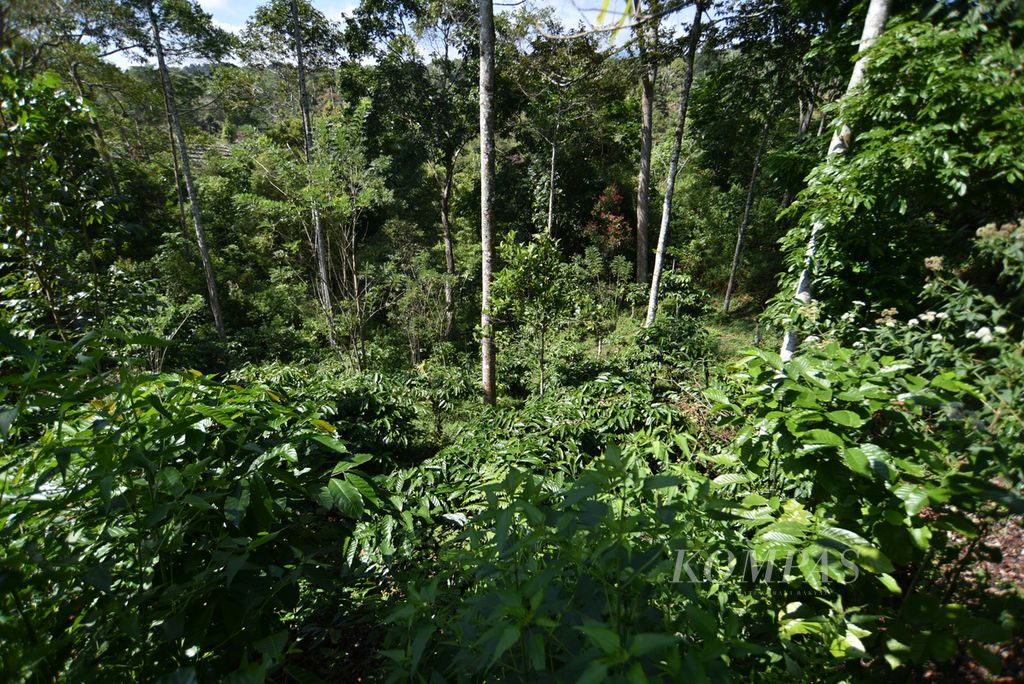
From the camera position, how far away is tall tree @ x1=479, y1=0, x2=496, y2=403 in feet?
16.0

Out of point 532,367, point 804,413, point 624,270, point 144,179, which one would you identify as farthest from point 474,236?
point 804,413

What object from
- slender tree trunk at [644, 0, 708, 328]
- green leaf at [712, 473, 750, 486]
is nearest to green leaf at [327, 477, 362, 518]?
green leaf at [712, 473, 750, 486]

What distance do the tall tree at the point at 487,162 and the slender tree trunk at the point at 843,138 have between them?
3457 mm

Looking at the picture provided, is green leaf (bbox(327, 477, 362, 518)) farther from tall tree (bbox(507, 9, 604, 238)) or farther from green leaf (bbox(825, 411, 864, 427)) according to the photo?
tall tree (bbox(507, 9, 604, 238))

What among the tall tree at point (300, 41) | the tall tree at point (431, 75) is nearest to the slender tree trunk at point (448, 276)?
the tall tree at point (431, 75)

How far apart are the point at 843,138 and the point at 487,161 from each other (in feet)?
12.0

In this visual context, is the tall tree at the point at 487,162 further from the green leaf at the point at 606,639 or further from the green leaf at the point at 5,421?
the green leaf at the point at 606,639

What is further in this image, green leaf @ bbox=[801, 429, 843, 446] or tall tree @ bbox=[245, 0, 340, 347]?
tall tree @ bbox=[245, 0, 340, 347]

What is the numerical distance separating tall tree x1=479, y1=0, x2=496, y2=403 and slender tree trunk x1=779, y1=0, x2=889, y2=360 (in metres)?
3.46

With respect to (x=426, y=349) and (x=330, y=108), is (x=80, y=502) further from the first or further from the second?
(x=330, y=108)

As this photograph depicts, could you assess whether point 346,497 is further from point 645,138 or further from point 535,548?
point 645,138

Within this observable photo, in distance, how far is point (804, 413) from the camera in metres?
1.18

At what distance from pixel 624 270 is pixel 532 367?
18.3ft

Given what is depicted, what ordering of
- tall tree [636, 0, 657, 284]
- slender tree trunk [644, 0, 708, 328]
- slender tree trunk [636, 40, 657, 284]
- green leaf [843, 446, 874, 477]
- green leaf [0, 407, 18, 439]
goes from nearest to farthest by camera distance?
1. green leaf [0, 407, 18, 439]
2. green leaf [843, 446, 874, 477]
3. slender tree trunk [644, 0, 708, 328]
4. tall tree [636, 0, 657, 284]
5. slender tree trunk [636, 40, 657, 284]
